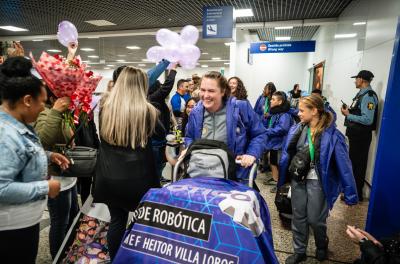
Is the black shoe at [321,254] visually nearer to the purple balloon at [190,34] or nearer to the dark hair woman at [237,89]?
the dark hair woman at [237,89]

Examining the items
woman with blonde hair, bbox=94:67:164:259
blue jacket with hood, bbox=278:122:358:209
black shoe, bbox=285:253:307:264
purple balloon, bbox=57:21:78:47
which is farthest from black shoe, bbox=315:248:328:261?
purple balloon, bbox=57:21:78:47

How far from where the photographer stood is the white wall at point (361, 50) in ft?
12.6

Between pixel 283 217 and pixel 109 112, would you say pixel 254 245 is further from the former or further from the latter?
pixel 283 217

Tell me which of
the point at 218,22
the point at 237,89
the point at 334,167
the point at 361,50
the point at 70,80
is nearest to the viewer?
the point at 70,80

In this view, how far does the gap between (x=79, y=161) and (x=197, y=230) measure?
1.01m

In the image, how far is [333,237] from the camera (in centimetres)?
295

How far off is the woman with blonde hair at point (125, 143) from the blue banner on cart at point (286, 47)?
21.9 feet

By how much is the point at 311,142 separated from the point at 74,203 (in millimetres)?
2065

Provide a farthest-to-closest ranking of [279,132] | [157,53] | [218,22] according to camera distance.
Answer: [218,22], [279,132], [157,53]

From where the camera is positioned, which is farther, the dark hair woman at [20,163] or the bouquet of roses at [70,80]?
the bouquet of roses at [70,80]

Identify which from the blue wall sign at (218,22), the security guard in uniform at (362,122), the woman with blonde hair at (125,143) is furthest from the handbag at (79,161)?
the blue wall sign at (218,22)

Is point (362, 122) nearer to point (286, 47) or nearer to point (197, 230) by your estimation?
point (197, 230)

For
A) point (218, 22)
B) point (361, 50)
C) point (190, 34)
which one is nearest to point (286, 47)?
point (218, 22)

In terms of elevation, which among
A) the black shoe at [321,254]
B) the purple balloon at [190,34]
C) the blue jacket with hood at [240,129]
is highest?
the purple balloon at [190,34]
